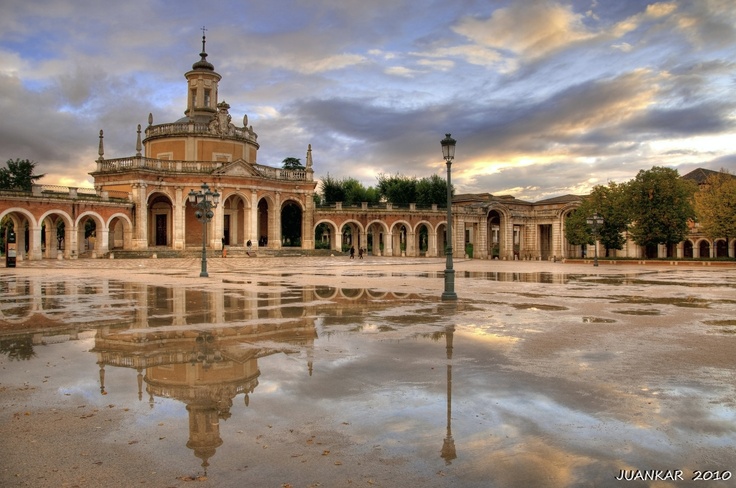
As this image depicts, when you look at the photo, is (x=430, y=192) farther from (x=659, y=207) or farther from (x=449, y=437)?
(x=449, y=437)

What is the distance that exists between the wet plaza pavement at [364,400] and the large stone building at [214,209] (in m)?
37.9

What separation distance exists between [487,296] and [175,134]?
153 ft

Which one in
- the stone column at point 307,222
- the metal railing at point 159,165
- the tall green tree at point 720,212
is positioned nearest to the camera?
the tall green tree at point 720,212

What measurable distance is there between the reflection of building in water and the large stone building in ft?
122

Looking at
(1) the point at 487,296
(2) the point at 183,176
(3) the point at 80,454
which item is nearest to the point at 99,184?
(2) the point at 183,176

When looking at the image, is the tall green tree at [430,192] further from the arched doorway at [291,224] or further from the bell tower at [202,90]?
the bell tower at [202,90]

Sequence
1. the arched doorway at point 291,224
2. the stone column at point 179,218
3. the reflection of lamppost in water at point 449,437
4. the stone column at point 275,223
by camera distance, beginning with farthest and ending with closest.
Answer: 1. the arched doorway at point 291,224
2. the stone column at point 275,223
3. the stone column at point 179,218
4. the reflection of lamppost in water at point 449,437

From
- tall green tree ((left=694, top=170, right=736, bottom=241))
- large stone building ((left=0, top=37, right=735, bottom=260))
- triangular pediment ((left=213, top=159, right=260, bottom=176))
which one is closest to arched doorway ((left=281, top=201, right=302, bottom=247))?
large stone building ((left=0, top=37, right=735, bottom=260))

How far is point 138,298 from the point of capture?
15.4 meters

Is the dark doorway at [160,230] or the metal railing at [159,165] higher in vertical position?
the metal railing at [159,165]

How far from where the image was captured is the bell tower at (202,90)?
58594 mm

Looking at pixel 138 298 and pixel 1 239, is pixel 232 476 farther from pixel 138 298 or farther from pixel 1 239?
pixel 1 239

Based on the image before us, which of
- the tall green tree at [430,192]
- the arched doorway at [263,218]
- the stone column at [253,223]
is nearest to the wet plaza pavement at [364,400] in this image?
the stone column at [253,223]

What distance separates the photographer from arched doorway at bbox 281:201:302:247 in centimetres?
7069
